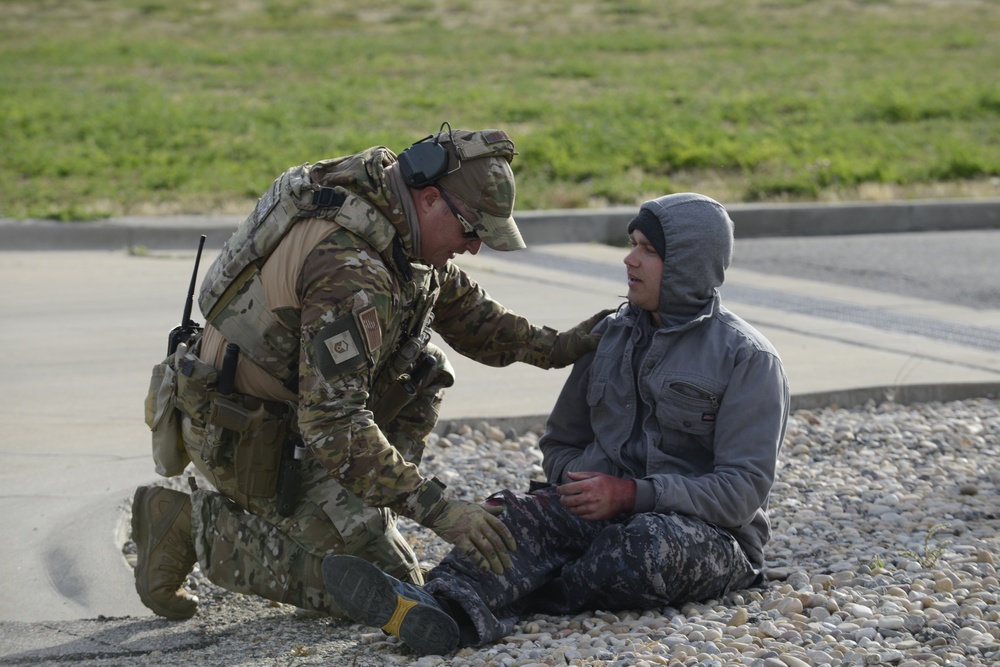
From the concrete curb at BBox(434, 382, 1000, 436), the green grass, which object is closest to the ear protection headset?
the concrete curb at BBox(434, 382, 1000, 436)

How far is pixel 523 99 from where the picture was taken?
16516 mm

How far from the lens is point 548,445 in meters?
4.15

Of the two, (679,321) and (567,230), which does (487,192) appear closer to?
(679,321)

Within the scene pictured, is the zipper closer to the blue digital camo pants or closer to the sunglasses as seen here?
Result: the blue digital camo pants

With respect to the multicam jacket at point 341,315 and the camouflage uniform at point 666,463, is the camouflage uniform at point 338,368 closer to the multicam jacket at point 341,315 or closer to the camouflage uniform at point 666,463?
the multicam jacket at point 341,315

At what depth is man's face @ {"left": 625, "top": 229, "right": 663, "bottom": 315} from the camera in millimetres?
3787

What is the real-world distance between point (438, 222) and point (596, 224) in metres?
7.03

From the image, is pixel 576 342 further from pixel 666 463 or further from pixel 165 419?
pixel 165 419

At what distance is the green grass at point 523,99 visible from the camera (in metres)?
12.1

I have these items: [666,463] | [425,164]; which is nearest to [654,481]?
[666,463]

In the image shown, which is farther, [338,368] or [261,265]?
[261,265]

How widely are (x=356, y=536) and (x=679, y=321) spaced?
3.71 feet

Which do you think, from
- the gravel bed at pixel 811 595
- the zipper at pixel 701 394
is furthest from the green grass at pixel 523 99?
the zipper at pixel 701 394

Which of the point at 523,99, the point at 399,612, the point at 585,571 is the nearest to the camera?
the point at 399,612
